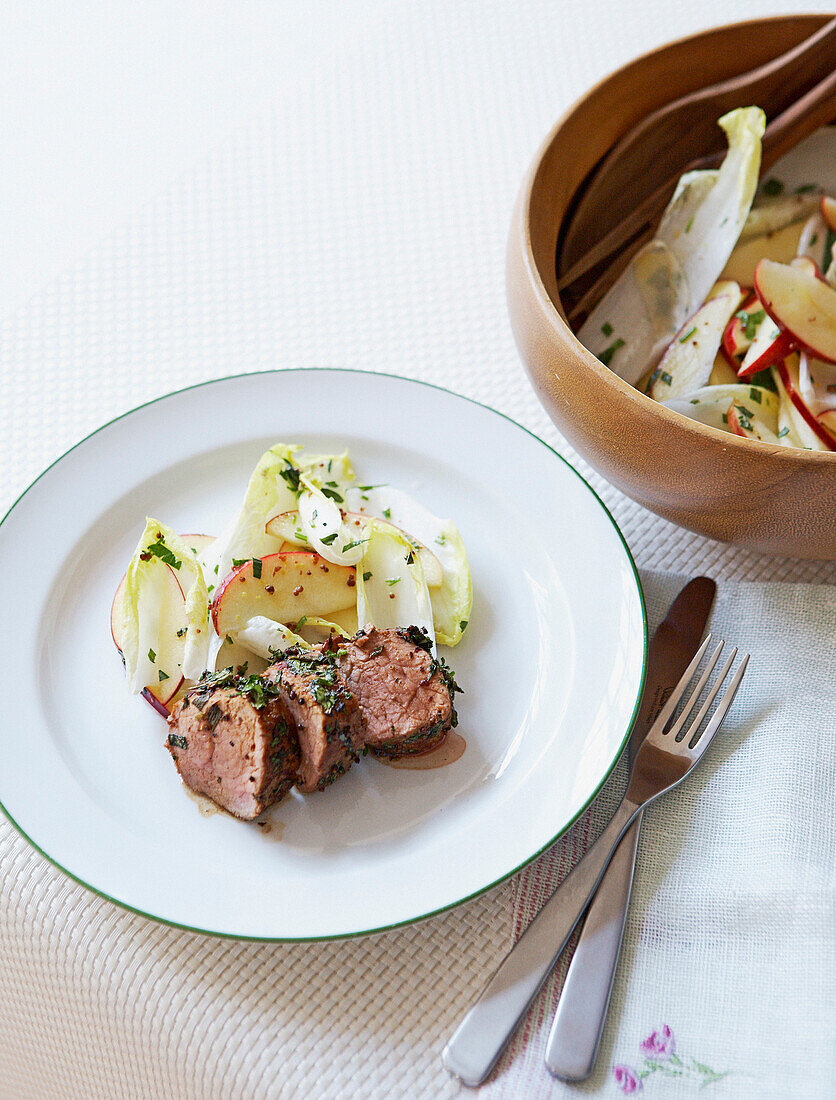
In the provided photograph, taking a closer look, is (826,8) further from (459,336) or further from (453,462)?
(453,462)

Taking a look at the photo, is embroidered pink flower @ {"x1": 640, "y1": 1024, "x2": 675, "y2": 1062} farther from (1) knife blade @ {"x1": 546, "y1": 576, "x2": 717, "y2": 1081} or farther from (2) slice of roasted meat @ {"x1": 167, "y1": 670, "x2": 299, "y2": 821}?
(2) slice of roasted meat @ {"x1": 167, "y1": 670, "x2": 299, "y2": 821}

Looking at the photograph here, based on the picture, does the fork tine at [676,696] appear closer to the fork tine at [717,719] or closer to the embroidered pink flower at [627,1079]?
the fork tine at [717,719]

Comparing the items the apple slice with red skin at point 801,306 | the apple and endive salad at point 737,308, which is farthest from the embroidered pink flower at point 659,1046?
the apple slice with red skin at point 801,306

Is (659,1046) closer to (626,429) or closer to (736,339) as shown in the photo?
(626,429)

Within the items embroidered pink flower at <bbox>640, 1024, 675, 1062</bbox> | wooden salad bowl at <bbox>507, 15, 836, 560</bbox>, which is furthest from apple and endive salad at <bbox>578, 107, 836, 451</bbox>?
embroidered pink flower at <bbox>640, 1024, 675, 1062</bbox>

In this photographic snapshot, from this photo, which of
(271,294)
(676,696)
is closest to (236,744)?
(676,696)

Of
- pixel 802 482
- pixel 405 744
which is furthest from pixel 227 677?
pixel 802 482
